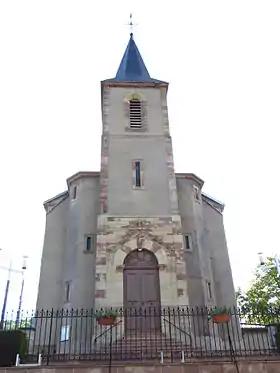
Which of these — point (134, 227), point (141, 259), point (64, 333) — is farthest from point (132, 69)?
point (64, 333)

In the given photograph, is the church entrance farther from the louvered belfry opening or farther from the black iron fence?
the louvered belfry opening

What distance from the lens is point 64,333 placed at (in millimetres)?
15883

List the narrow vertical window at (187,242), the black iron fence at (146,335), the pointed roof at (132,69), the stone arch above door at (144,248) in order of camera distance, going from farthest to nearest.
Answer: the pointed roof at (132,69) → the narrow vertical window at (187,242) → the stone arch above door at (144,248) → the black iron fence at (146,335)

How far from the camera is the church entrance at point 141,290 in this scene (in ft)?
49.0

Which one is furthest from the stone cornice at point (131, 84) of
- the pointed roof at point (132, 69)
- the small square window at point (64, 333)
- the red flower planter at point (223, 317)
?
the red flower planter at point (223, 317)

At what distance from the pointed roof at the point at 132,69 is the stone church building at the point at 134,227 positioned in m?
0.48

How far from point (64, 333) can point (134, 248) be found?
184 inches

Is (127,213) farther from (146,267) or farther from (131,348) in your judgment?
(131,348)

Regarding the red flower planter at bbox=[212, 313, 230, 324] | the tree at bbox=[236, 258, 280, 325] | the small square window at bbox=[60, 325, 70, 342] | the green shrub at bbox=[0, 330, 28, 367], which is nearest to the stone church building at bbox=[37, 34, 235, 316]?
the small square window at bbox=[60, 325, 70, 342]

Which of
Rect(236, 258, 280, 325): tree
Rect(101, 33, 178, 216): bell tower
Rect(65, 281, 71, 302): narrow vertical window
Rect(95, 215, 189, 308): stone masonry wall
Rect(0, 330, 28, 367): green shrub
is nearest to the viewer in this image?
Rect(0, 330, 28, 367): green shrub

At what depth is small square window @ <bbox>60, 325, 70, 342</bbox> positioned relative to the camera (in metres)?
15.6

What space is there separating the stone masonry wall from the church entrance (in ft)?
0.86

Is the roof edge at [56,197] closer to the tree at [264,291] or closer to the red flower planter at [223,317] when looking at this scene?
the red flower planter at [223,317]

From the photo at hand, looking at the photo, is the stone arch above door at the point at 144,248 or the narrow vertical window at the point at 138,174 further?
the narrow vertical window at the point at 138,174
